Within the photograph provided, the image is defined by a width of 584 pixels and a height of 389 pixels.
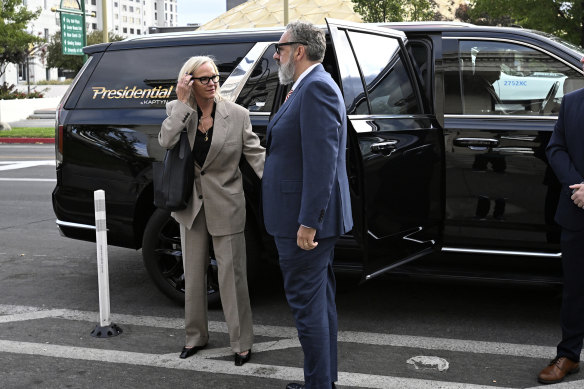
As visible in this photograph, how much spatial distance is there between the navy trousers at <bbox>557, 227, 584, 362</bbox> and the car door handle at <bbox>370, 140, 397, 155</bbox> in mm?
1066

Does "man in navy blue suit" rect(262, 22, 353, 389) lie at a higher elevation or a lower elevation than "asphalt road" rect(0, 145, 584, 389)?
higher

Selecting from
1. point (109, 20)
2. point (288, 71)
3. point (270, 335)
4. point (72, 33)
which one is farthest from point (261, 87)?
point (109, 20)

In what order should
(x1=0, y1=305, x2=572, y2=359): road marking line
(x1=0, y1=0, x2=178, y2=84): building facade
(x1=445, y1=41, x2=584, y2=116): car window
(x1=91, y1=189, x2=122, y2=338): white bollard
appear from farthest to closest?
(x1=0, y1=0, x2=178, y2=84): building facade
(x1=445, y1=41, x2=584, y2=116): car window
(x1=91, y1=189, x2=122, y2=338): white bollard
(x1=0, y1=305, x2=572, y2=359): road marking line

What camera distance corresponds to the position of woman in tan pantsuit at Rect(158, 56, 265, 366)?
13.5 ft

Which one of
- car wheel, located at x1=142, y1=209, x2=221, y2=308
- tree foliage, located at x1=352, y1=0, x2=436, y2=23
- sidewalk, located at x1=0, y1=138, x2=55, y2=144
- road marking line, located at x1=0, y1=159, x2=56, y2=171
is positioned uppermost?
tree foliage, located at x1=352, y1=0, x2=436, y2=23

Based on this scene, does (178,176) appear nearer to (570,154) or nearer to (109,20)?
(570,154)

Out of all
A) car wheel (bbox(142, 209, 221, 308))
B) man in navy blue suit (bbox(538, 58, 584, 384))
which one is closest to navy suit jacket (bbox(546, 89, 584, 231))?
man in navy blue suit (bbox(538, 58, 584, 384))

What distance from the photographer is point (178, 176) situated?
13.6 ft

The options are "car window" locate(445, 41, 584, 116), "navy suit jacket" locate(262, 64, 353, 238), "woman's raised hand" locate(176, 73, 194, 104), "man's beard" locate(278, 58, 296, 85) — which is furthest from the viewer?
"car window" locate(445, 41, 584, 116)

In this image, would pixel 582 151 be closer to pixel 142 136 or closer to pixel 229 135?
pixel 229 135

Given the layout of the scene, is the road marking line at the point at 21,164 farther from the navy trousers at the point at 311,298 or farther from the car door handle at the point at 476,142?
the navy trousers at the point at 311,298

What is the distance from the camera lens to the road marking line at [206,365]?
12.6 ft

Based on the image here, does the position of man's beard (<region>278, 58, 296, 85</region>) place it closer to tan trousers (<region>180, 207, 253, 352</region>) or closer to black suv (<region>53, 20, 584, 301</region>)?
black suv (<region>53, 20, 584, 301</region>)

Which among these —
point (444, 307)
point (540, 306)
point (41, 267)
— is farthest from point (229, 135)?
point (41, 267)
